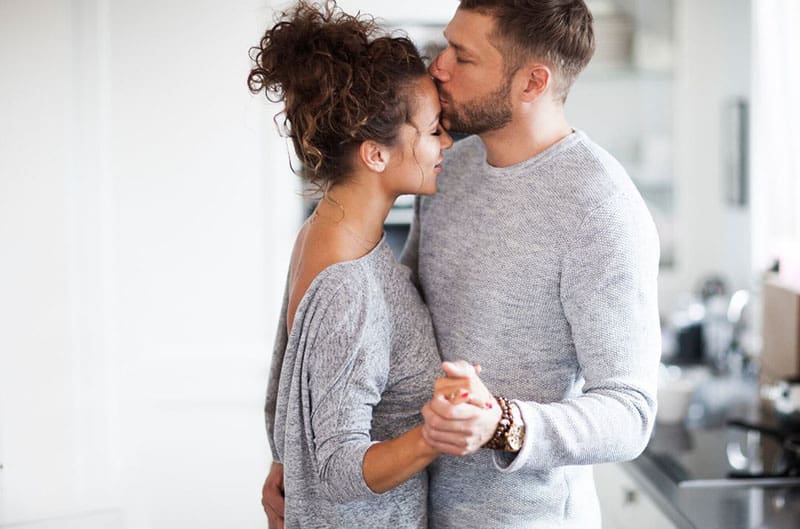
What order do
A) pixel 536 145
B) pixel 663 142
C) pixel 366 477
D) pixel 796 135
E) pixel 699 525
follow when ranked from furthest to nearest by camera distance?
pixel 663 142, pixel 796 135, pixel 699 525, pixel 536 145, pixel 366 477

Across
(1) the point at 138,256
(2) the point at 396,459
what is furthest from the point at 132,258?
(2) the point at 396,459

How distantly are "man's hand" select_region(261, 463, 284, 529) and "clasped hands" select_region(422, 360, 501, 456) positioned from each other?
370mm

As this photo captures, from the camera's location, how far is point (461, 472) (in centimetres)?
130

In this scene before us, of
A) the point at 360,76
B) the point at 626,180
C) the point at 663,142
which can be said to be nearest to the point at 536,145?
the point at 626,180

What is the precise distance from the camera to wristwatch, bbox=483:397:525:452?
3.58 feet

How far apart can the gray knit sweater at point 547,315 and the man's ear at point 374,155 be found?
191mm

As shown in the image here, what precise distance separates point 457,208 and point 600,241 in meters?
0.25

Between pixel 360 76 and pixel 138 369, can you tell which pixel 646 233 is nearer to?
pixel 360 76

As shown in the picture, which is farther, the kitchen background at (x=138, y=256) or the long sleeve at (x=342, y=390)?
the kitchen background at (x=138, y=256)

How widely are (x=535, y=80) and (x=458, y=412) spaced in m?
0.50

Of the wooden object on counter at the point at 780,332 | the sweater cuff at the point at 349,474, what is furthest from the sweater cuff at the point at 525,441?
the wooden object on counter at the point at 780,332

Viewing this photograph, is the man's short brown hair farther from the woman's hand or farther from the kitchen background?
the woman's hand

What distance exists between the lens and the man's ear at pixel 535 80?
50.6 inches

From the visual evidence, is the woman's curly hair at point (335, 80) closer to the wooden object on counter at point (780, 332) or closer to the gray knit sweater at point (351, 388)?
the gray knit sweater at point (351, 388)
